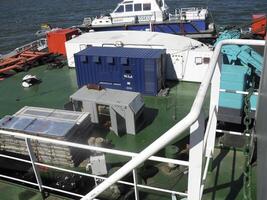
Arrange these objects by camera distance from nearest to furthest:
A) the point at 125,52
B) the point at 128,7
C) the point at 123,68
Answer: the point at 123,68
the point at 125,52
the point at 128,7

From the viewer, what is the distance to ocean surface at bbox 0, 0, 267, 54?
1179 inches

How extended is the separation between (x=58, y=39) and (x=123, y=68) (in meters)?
7.21

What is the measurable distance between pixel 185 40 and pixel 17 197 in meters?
11.6

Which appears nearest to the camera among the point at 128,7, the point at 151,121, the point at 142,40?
the point at 151,121

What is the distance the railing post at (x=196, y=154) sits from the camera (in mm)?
2515

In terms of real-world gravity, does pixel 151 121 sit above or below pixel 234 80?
below

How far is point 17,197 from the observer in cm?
532

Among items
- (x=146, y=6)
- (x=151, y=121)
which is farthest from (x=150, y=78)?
(x=146, y=6)

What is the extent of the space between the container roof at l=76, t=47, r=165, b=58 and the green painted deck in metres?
1.78

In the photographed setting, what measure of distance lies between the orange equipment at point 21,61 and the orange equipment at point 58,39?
95cm

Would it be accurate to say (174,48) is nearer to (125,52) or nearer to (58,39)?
(125,52)

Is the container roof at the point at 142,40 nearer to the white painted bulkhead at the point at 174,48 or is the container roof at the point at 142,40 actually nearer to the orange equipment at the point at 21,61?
the white painted bulkhead at the point at 174,48

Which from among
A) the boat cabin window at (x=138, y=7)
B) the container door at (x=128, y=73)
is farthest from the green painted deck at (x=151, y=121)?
the boat cabin window at (x=138, y=7)

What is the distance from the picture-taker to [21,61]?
1756 cm
